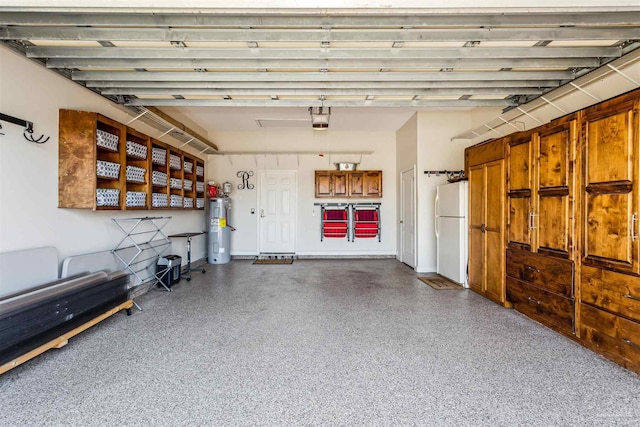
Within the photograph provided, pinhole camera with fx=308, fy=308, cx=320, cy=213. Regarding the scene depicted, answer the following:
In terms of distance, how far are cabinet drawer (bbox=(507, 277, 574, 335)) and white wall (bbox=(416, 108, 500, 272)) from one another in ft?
7.42

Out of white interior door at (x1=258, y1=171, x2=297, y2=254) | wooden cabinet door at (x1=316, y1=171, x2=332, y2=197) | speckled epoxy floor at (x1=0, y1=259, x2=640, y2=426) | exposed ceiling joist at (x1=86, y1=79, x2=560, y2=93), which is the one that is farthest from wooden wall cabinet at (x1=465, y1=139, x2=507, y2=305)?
white interior door at (x1=258, y1=171, x2=297, y2=254)

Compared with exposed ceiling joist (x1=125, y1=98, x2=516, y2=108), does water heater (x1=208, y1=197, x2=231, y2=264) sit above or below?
below

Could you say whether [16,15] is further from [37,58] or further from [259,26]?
[259,26]

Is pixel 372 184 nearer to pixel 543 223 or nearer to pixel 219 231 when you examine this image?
pixel 219 231

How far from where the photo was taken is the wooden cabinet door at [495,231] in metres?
3.97

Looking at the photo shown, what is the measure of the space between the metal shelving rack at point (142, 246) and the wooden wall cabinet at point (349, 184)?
3.50 meters

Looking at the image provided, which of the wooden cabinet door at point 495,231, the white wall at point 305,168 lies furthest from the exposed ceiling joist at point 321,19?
the white wall at point 305,168

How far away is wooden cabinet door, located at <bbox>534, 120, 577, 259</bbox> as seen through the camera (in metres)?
2.97

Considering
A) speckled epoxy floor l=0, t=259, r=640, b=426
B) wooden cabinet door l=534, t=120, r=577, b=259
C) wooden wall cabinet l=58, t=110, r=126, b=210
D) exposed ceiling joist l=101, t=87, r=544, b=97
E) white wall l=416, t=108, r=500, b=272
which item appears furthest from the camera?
white wall l=416, t=108, r=500, b=272

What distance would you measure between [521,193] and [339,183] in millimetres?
4278

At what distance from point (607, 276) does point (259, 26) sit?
140 inches

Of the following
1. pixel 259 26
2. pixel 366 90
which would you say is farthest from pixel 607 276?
pixel 259 26

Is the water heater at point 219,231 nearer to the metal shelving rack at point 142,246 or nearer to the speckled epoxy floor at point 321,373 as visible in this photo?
the metal shelving rack at point 142,246

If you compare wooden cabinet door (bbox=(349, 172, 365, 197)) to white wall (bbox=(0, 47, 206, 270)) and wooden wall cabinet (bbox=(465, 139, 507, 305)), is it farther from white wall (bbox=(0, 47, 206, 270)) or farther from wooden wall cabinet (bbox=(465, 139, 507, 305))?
white wall (bbox=(0, 47, 206, 270))
